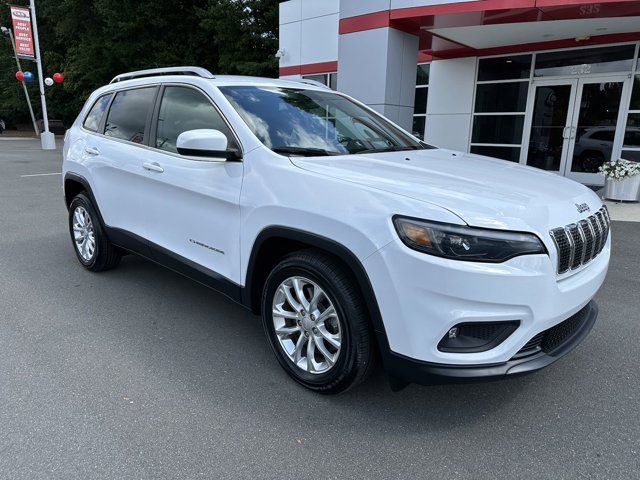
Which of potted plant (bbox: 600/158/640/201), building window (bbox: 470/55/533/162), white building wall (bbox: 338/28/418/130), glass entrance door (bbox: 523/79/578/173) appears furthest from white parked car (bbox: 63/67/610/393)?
building window (bbox: 470/55/533/162)

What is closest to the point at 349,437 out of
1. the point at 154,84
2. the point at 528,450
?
the point at 528,450

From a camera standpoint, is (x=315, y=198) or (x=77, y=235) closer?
(x=315, y=198)

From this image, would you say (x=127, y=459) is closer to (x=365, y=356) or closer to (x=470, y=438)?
(x=365, y=356)

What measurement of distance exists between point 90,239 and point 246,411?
9.75 ft

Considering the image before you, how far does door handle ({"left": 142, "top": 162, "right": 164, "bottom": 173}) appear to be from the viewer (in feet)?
12.1

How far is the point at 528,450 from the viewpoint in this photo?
2.47 meters

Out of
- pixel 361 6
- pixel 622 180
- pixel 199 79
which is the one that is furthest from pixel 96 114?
pixel 622 180

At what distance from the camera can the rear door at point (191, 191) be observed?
10.4 feet

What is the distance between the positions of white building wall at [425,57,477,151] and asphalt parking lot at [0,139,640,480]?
1058 cm

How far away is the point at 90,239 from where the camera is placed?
193 inches

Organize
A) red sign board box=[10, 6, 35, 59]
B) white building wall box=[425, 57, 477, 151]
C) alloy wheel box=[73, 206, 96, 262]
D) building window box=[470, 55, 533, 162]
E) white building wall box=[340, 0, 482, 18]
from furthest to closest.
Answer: red sign board box=[10, 6, 35, 59]
white building wall box=[425, 57, 477, 151]
building window box=[470, 55, 533, 162]
white building wall box=[340, 0, 482, 18]
alloy wheel box=[73, 206, 96, 262]

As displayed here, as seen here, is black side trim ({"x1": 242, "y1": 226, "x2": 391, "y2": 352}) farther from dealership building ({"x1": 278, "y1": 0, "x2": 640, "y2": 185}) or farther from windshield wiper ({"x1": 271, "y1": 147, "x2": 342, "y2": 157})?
dealership building ({"x1": 278, "y1": 0, "x2": 640, "y2": 185})

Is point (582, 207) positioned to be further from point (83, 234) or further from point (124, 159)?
point (83, 234)

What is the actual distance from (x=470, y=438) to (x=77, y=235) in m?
4.27
